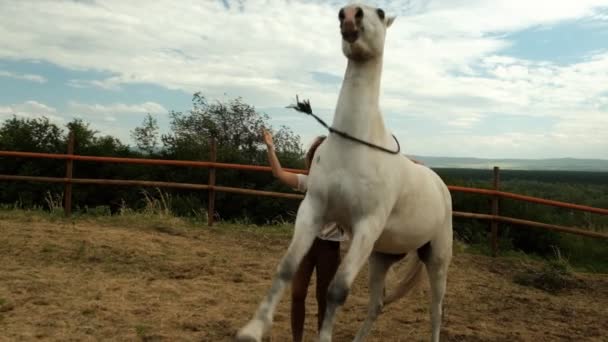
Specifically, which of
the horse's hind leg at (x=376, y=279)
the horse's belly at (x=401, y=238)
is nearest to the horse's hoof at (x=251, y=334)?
the horse's belly at (x=401, y=238)

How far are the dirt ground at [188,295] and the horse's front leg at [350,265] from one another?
176 cm

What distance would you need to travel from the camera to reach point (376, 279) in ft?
11.2

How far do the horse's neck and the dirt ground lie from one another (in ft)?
6.19

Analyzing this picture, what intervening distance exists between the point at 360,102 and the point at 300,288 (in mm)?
1429

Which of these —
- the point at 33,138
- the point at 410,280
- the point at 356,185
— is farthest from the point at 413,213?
the point at 33,138

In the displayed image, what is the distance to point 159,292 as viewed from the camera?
4.86 m

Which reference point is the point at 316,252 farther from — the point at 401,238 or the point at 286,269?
the point at 286,269

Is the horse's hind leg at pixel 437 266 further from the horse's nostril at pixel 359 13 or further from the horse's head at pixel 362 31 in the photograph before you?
the horse's nostril at pixel 359 13

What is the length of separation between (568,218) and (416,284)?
69.1 feet

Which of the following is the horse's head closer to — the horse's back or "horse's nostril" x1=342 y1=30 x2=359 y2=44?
"horse's nostril" x1=342 y1=30 x2=359 y2=44

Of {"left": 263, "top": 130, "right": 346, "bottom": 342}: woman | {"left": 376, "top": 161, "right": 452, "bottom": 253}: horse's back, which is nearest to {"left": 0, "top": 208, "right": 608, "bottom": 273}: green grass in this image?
{"left": 263, "top": 130, "right": 346, "bottom": 342}: woman

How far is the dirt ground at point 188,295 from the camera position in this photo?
13.1ft

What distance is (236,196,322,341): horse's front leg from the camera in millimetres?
2051

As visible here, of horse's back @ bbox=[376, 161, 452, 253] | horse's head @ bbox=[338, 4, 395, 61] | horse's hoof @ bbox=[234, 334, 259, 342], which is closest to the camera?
horse's hoof @ bbox=[234, 334, 259, 342]
